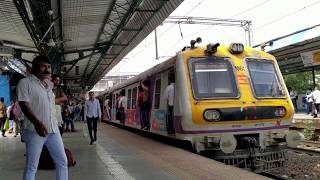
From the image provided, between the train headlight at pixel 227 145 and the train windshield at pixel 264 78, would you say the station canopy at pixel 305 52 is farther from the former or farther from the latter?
the train headlight at pixel 227 145

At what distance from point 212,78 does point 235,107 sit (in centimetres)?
82

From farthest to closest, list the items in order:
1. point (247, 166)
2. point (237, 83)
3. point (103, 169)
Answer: point (237, 83) → point (247, 166) → point (103, 169)

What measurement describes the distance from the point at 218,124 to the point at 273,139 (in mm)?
1306

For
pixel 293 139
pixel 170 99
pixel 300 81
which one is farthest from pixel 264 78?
pixel 300 81

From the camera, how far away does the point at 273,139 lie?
10297 mm

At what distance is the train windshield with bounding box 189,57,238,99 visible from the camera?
10.2 metres

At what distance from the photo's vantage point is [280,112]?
1055 centimetres

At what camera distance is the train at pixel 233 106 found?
32.5 ft

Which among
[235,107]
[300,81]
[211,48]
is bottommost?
[235,107]

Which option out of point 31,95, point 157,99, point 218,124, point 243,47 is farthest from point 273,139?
point 31,95

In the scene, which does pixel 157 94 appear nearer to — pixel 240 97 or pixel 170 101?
pixel 170 101

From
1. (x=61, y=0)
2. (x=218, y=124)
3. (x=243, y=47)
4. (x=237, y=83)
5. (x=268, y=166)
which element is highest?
(x=61, y=0)

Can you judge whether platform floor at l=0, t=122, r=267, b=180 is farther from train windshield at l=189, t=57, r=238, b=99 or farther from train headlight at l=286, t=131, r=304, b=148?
train headlight at l=286, t=131, r=304, b=148

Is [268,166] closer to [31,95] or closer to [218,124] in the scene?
[218,124]
